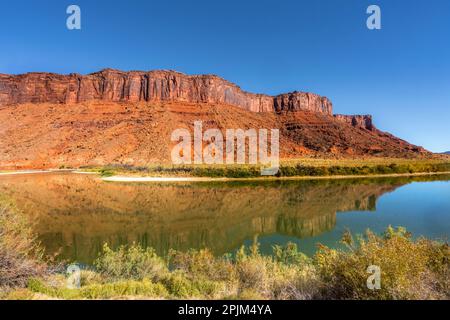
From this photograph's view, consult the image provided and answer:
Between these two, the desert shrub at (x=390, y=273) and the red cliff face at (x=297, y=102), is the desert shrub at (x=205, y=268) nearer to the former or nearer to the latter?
the desert shrub at (x=390, y=273)

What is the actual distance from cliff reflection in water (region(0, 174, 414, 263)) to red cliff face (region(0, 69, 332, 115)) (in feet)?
248

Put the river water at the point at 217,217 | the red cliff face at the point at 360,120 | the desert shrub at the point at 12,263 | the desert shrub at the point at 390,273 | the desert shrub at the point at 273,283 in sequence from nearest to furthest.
→ the desert shrub at the point at 390,273 < the desert shrub at the point at 273,283 < the desert shrub at the point at 12,263 < the river water at the point at 217,217 < the red cliff face at the point at 360,120

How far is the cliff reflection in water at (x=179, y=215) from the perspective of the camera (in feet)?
49.4

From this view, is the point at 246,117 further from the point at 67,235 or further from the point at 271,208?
the point at 67,235

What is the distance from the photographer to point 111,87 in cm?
10475

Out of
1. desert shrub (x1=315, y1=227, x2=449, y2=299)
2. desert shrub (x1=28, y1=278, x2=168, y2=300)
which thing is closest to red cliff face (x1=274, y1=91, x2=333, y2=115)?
desert shrub (x1=315, y1=227, x2=449, y2=299)

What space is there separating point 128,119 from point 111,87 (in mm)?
20671

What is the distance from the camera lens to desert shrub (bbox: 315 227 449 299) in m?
5.12

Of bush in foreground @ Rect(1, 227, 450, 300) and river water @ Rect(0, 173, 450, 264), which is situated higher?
bush in foreground @ Rect(1, 227, 450, 300)

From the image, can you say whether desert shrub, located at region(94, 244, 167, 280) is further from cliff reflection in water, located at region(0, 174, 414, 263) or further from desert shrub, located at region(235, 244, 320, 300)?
desert shrub, located at region(235, 244, 320, 300)
